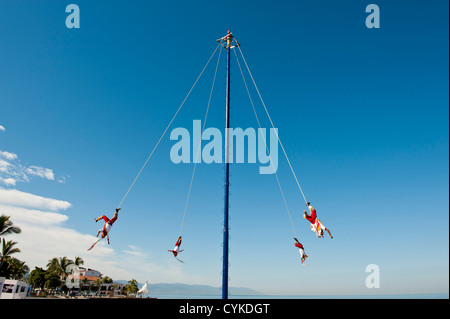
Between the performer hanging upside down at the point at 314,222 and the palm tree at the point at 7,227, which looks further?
the palm tree at the point at 7,227

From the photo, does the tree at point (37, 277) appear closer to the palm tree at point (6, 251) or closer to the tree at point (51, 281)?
the tree at point (51, 281)

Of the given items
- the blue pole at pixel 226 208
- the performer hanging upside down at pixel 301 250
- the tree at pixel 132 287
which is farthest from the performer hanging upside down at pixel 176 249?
the tree at pixel 132 287

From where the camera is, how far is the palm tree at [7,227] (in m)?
25.6

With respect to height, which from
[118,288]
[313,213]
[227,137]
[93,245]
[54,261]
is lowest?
[118,288]

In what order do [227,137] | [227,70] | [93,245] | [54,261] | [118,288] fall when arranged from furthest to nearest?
[118,288], [54,261], [227,70], [227,137], [93,245]

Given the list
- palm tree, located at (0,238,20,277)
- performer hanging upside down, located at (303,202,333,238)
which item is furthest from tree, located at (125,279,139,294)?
performer hanging upside down, located at (303,202,333,238)

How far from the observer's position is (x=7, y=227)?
26.0 meters

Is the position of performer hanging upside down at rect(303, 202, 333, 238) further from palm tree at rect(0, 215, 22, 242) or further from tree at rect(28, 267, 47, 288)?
tree at rect(28, 267, 47, 288)

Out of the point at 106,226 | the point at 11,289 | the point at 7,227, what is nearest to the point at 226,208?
the point at 106,226
